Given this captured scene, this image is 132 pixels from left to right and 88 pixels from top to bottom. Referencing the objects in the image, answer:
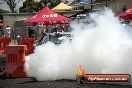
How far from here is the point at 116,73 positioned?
12031mm

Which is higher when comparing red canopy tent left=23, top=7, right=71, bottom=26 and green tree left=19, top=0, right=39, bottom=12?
green tree left=19, top=0, right=39, bottom=12

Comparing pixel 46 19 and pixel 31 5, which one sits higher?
pixel 31 5

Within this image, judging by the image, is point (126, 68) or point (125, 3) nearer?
point (126, 68)

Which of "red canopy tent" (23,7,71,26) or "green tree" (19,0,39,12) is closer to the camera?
"red canopy tent" (23,7,71,26)

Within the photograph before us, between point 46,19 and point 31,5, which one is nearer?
point 46,19

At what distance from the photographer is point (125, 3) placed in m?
47.9

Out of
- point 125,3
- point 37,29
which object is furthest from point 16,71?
point 125,3

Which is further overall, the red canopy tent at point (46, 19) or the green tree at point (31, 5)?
the green tree at point (31, 5)

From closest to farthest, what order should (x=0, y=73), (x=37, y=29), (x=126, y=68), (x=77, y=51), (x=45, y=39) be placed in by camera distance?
(x=126, y=68) < (x=77, y=51) < (x=0, y=73) < (x=45, y=39) < (x=37, y=29)

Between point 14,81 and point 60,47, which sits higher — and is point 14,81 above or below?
below

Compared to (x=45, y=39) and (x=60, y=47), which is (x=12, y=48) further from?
(x=45, y=39)

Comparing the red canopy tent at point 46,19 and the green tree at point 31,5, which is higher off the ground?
the green tree at point 31,5

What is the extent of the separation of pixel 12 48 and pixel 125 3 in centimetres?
3496

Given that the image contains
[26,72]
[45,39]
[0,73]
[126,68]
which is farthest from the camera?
[45,39]
